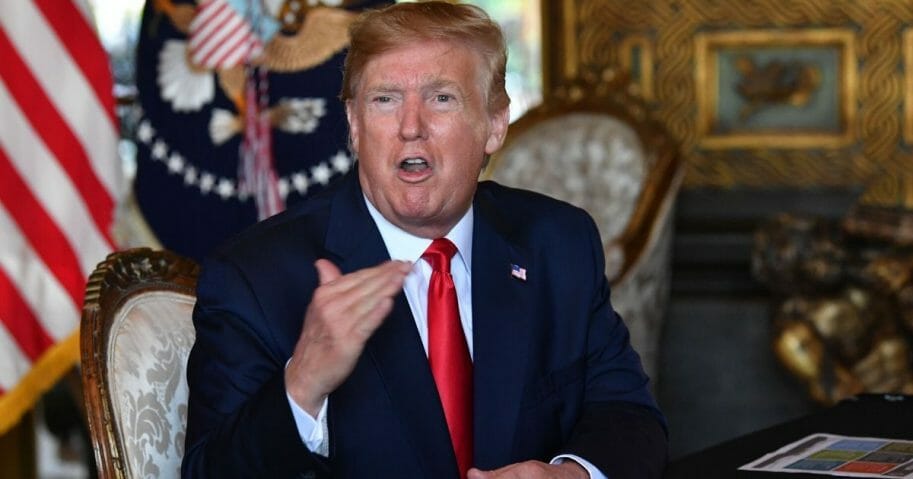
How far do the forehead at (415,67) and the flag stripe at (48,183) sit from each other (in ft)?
7.60

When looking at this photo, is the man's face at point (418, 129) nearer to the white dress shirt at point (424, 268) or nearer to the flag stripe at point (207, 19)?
the white dress shirt at point (424, 268)

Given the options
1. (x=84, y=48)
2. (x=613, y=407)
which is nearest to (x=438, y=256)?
(x=613, y=407)

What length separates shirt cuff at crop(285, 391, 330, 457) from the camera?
2305 millimetres

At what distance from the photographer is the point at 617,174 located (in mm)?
5840

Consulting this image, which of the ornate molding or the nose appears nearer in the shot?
the nose

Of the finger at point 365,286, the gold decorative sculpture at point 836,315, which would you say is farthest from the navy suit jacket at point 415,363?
the gold decorative sculpture at point 836,315

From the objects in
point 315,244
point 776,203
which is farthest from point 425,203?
point 776,203

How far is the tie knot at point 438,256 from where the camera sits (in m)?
2.69

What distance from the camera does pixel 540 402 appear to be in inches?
108

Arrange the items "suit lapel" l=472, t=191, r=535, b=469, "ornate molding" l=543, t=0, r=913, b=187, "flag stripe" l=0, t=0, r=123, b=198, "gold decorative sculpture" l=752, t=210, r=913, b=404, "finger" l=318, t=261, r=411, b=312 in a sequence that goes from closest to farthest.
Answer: "finger" l=318, t=261, r=411, b=312, "suit lapel" l=472, t=191, r=535, b=469, "flag stripe" l=0, t=0, r=123, b=198, "gold decorative sculpture" l=752, t=210, r=913, b=404, "ornate molding" l=543, t=0, r=913, b=187

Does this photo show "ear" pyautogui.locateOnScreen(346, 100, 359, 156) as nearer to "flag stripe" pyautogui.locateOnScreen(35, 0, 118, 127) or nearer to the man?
the man

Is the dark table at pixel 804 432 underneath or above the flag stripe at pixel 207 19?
underneath

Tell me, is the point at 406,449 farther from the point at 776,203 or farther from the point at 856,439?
the point at 776,203

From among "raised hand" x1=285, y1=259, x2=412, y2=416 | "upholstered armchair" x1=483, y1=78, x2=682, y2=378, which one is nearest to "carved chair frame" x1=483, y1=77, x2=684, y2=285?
"upholstered armchair" x1=483, y1=78, x2=682, y2=378
